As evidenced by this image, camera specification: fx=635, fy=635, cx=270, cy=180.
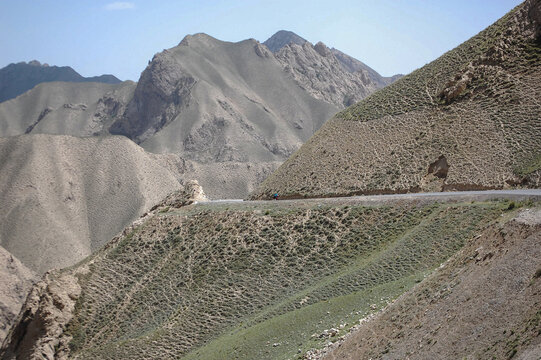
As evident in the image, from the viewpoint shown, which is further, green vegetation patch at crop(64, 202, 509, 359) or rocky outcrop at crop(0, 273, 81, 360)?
rocky outcrop at crop(0, 273, 81, 360)

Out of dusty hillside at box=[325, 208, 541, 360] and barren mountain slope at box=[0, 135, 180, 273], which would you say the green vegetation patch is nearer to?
dusty hillside at box=[325, 208, 541, 360]

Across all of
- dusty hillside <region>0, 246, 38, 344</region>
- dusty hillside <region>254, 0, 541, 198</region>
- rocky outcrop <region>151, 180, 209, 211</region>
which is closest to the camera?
dusty hillside <region>254, 0, 541, 198</region>

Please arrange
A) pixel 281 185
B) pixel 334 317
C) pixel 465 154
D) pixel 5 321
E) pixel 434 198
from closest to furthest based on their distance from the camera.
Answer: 1. pixel 334 317
2. pixel 434 198
3. pixel 465 154
4. pixel 281 185
5. pixel 5 321

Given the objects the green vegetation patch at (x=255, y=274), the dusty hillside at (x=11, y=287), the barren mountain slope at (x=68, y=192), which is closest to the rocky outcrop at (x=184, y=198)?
the green vegetation patch at (x=255, y=274)

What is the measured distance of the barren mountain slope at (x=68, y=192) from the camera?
10681 cm

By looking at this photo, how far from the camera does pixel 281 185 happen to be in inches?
1854

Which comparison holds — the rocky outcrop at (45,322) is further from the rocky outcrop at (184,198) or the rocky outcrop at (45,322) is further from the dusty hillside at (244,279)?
the rocky outcrop at (184,198)

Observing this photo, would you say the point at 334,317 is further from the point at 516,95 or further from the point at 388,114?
the point at 388,114

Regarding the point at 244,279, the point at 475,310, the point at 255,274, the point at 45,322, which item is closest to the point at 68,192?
the point at 45,322

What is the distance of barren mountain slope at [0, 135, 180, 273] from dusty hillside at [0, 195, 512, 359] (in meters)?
65.0

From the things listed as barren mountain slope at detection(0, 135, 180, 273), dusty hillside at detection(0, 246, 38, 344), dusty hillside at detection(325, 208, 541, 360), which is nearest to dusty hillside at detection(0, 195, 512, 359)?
dusty hillside at detection(325, 208, 541, 360)

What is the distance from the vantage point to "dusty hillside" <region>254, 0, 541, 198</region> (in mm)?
37812

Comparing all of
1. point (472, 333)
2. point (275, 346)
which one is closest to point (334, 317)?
point (275, 346)

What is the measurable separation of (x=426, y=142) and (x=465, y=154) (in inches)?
152
